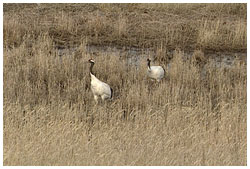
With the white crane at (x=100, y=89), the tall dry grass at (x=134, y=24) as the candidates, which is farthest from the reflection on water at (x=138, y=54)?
the white crane at (x=100, y=89)

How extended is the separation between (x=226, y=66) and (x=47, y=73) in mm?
3962

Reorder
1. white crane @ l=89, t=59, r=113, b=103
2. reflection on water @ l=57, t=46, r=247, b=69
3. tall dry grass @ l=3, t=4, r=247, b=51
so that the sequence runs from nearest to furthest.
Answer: white crane @ l=89, t=59, r=113, b=103
reflection on water @ l=57, t=46, r=247, b=69
tall dry grass @ l=3, t=4, r=247, b=51

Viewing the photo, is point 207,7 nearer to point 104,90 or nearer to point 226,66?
point 226,66

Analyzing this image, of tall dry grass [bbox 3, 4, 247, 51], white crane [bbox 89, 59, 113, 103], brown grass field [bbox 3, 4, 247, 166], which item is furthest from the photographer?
tall dry grass [bbox 3, 4, 247, 51]

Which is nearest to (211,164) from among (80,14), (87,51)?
(87,51)

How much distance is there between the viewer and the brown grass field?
6.63m

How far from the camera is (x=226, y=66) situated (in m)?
11.9

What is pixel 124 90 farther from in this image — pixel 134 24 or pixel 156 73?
pixel 134 24

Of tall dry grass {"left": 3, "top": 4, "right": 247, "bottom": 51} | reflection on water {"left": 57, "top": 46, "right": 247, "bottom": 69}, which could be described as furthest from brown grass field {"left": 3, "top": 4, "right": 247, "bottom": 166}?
reflection on water {"left": 57, "top": 46, "right": 247, "bottom": 69}

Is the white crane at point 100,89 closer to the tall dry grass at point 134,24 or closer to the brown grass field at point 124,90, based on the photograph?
the brown grass field at point 124,90

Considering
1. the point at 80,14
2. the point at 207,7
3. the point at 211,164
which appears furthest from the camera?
the point at 207,7

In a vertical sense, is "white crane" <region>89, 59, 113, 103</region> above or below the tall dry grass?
below

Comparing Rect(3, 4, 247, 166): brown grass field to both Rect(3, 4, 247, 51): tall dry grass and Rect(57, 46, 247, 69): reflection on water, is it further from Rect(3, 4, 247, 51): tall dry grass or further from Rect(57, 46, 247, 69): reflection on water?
Rect(57, 46, 247, 69): reflection on water

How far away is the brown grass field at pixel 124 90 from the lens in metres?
6.63
